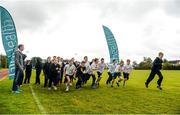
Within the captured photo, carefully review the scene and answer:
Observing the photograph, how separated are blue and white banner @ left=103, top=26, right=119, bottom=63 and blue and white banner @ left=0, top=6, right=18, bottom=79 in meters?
10.6

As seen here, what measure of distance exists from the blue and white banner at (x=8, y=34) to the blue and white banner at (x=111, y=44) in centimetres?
1056

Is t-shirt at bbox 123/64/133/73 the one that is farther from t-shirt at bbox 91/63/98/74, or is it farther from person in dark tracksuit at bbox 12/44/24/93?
person in dark tracksuit at bbox 12/44/24/93

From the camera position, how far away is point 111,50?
31.1 meters

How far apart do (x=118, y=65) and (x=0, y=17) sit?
28.4 feet

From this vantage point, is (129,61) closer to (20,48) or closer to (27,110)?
(20,48)

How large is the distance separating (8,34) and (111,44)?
448 inches

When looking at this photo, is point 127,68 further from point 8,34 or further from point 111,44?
point 8,34

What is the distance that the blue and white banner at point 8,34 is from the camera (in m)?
21.4

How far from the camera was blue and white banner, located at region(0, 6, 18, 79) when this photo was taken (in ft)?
70.1

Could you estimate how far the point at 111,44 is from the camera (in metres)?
31.4

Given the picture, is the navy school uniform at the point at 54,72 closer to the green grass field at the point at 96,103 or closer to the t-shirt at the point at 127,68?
the green grass field at the point at 96,103

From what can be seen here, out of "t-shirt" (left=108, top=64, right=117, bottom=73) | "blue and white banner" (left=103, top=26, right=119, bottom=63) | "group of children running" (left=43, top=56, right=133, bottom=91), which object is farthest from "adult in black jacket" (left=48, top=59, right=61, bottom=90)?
"blue and white banner" (left=103, top=26, right=119, bottom=63)

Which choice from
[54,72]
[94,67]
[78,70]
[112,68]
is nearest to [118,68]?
[112,68]

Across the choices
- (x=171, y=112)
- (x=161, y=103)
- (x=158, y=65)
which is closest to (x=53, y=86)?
(x=158, y=65)
